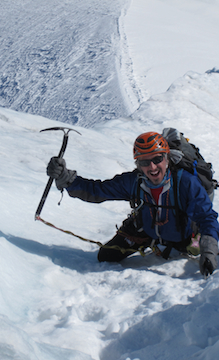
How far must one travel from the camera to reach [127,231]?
10.4 ft

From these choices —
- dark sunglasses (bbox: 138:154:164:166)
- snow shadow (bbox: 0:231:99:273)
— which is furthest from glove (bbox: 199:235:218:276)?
snow shadow (bbox: 0:231:99:273)

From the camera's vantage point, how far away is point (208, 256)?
7.89 ft

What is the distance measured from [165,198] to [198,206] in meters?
0.28

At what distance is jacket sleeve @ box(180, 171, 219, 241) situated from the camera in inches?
101

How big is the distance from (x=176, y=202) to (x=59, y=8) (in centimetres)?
2488

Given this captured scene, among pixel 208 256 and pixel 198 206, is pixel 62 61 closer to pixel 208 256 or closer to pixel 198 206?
pixel 198 206

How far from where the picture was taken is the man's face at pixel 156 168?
259 cm

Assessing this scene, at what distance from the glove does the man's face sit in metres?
0.58

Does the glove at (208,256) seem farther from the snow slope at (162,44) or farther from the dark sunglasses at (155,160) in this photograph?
the snow slope at (162,44)

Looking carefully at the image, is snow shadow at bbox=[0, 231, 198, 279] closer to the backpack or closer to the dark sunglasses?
the backpack

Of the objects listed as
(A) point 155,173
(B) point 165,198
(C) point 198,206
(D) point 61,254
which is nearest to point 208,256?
(C) point 198,206

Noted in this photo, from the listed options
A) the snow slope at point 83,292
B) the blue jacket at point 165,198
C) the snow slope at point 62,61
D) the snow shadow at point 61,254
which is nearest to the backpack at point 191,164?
the blue jacket at point 165,198

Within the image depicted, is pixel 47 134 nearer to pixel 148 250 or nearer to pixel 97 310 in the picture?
pixel 148 250

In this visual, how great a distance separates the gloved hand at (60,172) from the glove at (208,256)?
117cm
